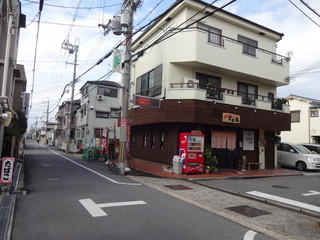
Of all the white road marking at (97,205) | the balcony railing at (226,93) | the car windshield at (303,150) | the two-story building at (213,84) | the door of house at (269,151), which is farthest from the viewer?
the door of house at (269,151)

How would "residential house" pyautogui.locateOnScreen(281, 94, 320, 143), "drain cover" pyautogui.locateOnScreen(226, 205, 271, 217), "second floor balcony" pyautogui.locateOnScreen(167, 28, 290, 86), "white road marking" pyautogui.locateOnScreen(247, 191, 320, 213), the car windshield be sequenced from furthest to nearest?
"residential house" pyautogui.locateOnScreen(281, 94, 320, 143)
the car windshield
"second floor balcony" pyautogui.locateOnScreen(167, 28, 290, 86)
"white road marking" pyautogui.locateOnScreen(247, 191, 320, 213)
"drain cover" pyautogui.locateOnScreen(226, 205, 271, 217)

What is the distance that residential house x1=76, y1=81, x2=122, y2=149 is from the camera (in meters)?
34.4

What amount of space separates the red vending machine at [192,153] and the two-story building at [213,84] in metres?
1.02

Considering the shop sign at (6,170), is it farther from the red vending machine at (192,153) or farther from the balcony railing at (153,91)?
the balcony railing at (153,91)

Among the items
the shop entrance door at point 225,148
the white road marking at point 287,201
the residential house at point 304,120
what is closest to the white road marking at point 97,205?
the white road marking at point 287,201

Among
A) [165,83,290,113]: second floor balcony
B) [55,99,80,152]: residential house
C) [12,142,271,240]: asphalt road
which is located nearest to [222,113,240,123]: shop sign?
[165,83,290,113]: second floor balcony

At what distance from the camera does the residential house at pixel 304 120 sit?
28.1 metres

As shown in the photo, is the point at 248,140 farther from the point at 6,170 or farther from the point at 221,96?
the point at 6,170

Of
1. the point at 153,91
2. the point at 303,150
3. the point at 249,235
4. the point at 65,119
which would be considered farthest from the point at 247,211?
the point at 65,119

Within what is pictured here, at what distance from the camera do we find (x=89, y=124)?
112 ft

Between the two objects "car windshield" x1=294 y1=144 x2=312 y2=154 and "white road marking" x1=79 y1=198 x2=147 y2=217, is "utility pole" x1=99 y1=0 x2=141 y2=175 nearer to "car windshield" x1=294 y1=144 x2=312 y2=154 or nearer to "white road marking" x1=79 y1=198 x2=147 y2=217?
"white road marking" x1=79 y1=198 x2=147 y2=217

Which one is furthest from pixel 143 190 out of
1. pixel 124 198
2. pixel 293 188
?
pixel 293 188

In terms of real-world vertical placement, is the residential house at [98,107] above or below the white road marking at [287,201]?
above

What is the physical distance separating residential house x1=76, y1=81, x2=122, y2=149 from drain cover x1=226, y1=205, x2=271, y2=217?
27.7m
